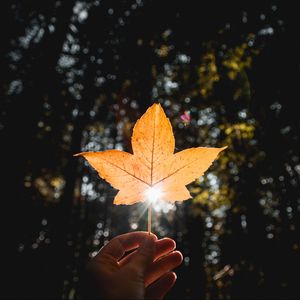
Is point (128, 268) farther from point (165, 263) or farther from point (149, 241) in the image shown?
point (165, 263)

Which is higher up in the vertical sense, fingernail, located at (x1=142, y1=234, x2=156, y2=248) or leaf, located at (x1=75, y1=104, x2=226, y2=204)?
leaf, located at (x1=75, y1=104, x2=226, y2=204)

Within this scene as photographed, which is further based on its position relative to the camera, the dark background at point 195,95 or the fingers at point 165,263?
the dark background at point 195,95

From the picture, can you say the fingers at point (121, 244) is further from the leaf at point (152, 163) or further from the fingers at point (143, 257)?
the leaf at point (152, 163)

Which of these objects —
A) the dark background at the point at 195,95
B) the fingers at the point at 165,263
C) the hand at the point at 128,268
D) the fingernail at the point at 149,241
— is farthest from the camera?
the dark background at the point at 195,95

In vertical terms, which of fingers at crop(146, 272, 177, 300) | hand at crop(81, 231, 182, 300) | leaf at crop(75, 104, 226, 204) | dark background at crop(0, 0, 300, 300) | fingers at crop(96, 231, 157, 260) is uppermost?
dark background at crop(0, 0, 300, 300)

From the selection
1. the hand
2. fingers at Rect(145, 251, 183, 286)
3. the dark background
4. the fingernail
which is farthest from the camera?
the dark background

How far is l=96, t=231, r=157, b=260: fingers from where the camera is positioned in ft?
3.21


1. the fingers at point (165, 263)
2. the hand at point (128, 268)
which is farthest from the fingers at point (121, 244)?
the fingers at point (165, 263)

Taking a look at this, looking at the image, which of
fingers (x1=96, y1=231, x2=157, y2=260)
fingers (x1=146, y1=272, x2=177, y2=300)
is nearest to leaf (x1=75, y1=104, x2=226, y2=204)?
fingers (x1=96, y1=231, x2=157, y2=260)

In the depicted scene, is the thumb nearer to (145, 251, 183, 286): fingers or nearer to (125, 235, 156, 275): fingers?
(125, 235, 156, 275): fingers

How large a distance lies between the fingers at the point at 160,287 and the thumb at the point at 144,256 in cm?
36

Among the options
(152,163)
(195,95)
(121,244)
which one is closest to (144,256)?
(121,244)

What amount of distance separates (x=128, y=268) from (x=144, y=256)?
0.24 feet

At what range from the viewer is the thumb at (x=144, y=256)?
2.79ft
